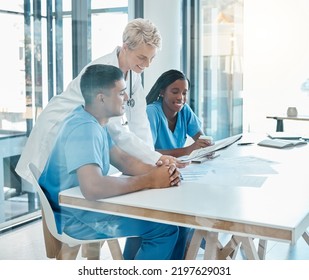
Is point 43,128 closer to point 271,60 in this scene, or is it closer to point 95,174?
point 95,174

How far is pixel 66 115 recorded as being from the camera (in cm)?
156

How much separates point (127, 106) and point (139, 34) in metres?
0.29

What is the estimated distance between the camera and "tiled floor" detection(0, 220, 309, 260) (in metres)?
1.41

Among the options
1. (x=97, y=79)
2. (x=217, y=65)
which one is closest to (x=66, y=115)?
(x=97, y=79)

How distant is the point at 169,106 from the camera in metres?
2.11

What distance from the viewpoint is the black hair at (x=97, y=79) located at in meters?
1.51

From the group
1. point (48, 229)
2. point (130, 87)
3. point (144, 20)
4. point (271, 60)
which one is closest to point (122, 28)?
point (144, 20)

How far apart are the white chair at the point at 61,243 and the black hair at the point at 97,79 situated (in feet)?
1.16

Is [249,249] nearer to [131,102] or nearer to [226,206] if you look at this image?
[226,206]

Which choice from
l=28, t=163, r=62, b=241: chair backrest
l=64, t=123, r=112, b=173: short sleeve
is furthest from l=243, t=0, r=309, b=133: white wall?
l=28, t=163, r=62, b=241: chair backrest

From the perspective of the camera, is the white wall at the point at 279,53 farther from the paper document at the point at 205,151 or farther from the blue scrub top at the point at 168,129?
the blue scrub top at the point at 168,129

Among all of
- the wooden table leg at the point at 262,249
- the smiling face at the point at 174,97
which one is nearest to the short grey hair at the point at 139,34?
the smiling face at the point at 174,97

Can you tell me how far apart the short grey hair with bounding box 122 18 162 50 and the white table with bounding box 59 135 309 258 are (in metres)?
0.59

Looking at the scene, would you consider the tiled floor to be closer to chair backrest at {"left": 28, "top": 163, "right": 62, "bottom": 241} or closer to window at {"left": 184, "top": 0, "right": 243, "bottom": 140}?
chair backrest at {"left": 28, "top": 163, "right": 62, "bottom": 241}
